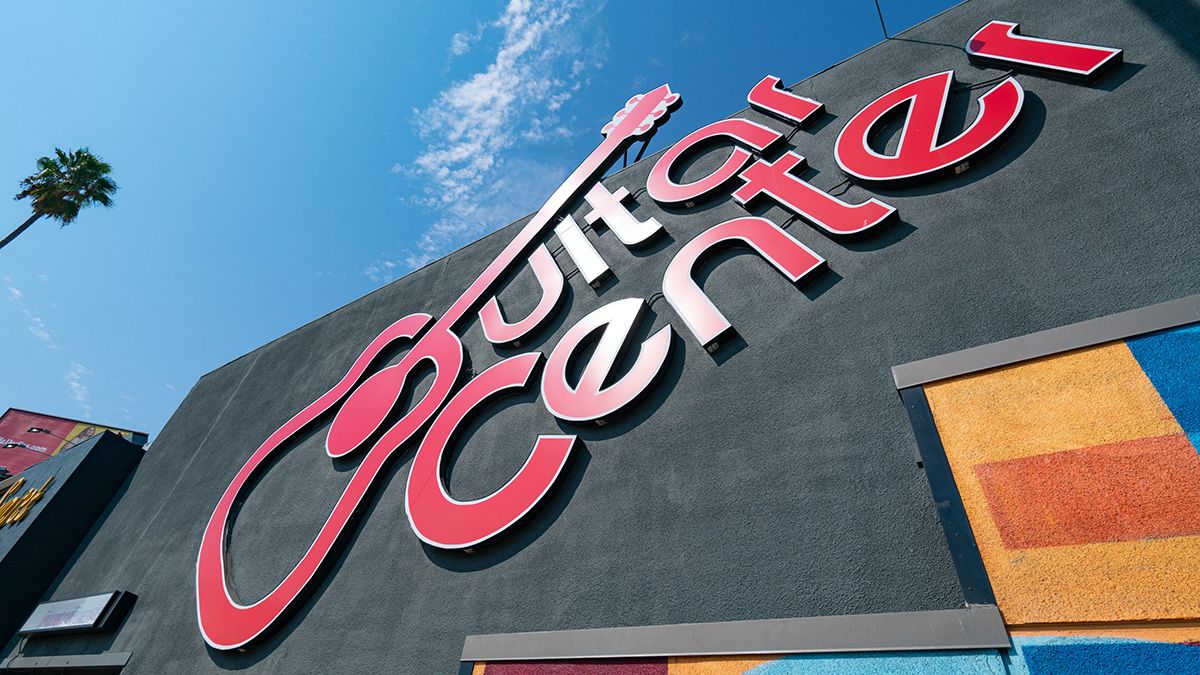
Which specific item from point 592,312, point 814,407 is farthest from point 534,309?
point 814,407

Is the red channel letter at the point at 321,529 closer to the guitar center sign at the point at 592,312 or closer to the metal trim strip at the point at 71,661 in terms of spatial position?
the guitar center sign at the point at 592,312

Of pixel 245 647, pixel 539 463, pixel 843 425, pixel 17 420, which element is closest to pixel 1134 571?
pixel 843 425

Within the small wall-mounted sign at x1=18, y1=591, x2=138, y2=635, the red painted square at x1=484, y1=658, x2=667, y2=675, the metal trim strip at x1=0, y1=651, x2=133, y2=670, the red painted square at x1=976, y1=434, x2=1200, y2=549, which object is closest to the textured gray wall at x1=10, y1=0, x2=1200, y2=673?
the red painted square at x1=484, y1=658, x2=667, y2=675

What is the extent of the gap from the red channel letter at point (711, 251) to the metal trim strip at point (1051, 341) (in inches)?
65.2

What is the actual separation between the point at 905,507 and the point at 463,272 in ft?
25.1

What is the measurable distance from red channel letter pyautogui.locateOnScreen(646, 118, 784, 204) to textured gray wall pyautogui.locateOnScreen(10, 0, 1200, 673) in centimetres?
26

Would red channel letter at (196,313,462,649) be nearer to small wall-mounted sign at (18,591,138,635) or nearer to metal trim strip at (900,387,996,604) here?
small wall-mounted sign at (18,591,138,635)

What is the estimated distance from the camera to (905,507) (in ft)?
13.2

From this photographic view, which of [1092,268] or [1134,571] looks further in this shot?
[1092,268]

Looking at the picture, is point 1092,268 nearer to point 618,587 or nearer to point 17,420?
point 618,587

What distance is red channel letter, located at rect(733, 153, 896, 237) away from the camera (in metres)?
5.80

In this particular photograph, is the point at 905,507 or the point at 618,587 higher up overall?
the point at 905,507

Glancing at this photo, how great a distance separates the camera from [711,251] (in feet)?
22.5

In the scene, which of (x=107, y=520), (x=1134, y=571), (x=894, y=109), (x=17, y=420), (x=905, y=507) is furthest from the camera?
(x=17, y=420)
